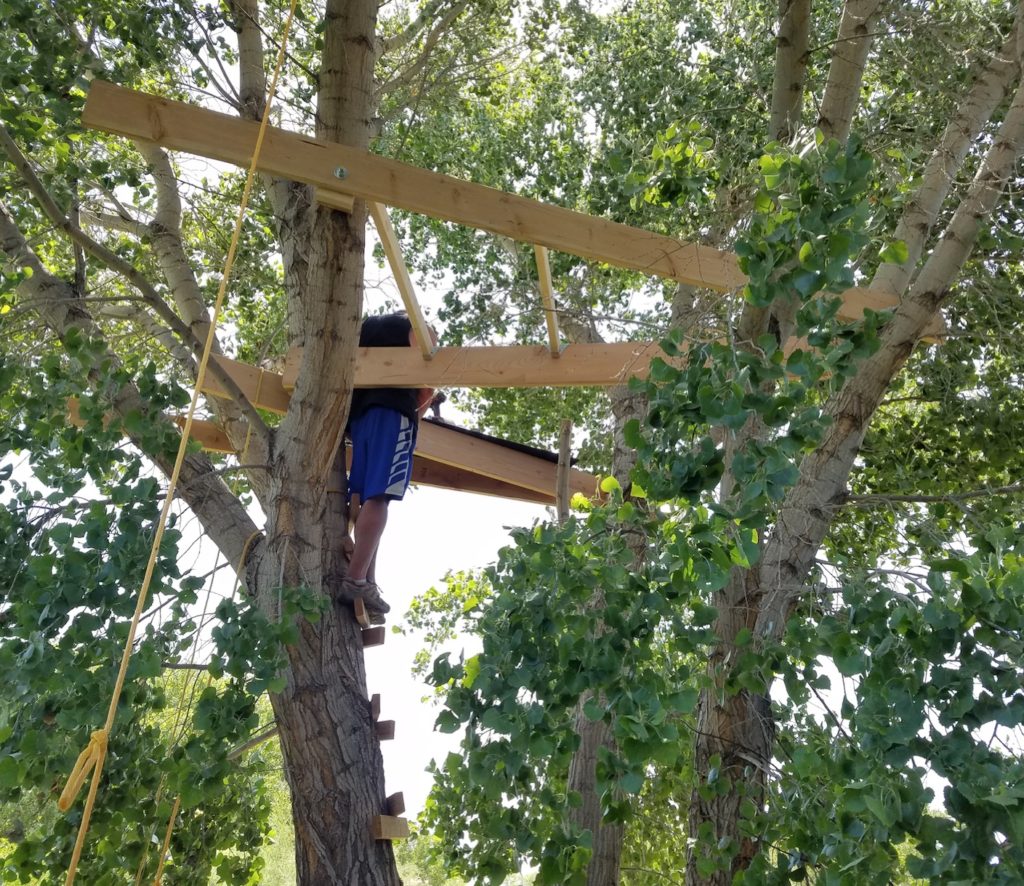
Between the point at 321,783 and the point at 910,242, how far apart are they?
272cm

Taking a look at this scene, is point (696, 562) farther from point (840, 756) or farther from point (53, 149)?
point (53, 149)

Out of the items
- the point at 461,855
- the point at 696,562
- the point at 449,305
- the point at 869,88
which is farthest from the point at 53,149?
the point at 869,88

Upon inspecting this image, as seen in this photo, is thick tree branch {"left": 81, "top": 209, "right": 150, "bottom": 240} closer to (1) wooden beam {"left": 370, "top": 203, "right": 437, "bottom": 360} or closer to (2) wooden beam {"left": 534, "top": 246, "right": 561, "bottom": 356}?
(1) wooden beam {"left": 370, "top": 203, "right": 437, "bottom": 360}

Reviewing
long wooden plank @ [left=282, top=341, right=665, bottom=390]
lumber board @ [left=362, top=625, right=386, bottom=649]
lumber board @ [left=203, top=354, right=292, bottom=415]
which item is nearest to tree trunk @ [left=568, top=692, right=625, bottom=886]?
lumber board @ [left=362, top=625, right=386, bottom=649]

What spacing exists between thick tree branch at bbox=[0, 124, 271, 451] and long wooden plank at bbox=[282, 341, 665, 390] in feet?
1.45

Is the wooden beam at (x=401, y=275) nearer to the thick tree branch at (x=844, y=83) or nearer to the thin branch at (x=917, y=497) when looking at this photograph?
the thick tree branch at (x=844, y=83)

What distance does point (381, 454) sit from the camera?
376 cm

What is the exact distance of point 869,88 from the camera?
582cm

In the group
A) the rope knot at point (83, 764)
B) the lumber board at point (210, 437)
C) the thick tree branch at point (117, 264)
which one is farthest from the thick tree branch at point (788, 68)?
the rope knot at point (83, 764)

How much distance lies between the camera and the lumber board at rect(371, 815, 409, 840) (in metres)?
3.17

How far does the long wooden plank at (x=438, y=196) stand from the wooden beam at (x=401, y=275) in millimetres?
151

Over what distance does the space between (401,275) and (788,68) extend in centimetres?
148

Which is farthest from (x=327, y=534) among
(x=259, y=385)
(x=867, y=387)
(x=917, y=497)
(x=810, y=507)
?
(x=917, y=497)

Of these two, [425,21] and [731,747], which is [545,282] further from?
[425,21]
